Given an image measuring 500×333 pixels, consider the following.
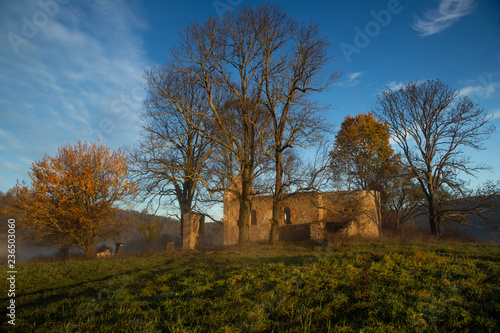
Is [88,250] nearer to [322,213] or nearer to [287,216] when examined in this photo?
[287,216]

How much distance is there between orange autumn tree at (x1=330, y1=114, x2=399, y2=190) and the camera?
23430 millimetres

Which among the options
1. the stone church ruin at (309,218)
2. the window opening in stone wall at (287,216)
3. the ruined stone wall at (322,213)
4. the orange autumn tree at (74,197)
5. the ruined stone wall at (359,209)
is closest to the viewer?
the orange autumn tree at (74,197)

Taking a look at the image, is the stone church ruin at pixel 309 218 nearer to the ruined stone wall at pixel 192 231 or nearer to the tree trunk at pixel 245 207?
the ruined stone wall at pixel 192 231

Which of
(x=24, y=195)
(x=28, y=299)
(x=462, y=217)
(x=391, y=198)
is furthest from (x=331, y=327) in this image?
(x=391, y=198)

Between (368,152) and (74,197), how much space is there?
21.3m

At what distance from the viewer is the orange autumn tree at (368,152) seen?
23430 mm

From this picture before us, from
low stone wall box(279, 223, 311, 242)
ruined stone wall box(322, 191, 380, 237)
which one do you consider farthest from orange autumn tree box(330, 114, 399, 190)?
low stone wall box(279, 223, 311, 242)

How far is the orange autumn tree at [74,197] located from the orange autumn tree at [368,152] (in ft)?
54.4

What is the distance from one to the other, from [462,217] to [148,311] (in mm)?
21054

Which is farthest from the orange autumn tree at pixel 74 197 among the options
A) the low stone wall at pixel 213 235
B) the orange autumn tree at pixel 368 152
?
the low stone wall at pixel 213 235

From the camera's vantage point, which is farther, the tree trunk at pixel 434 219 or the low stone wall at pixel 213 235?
the low stone wall at pixel 213 235

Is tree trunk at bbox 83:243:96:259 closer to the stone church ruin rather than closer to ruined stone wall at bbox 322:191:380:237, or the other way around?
the stone church ruin

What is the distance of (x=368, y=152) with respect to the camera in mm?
24000

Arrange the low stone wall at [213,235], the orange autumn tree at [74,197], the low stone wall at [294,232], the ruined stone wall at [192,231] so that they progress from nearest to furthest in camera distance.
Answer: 1. the orange autumn tree at [74,197]
2. the ruined stone wall at [192,231]
3. the low stone wall at [294,232]
4. the low stone wall at [213,235]
